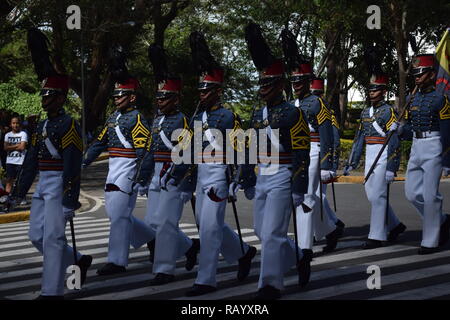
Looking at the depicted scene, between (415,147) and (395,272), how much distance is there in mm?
2223

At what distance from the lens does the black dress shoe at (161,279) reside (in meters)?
8.84

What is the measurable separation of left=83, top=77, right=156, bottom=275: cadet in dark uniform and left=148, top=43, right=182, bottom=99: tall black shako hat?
38 centimetres

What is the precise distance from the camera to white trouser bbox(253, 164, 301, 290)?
791cm

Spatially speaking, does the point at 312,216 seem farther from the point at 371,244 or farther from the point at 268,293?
the point at 268,293

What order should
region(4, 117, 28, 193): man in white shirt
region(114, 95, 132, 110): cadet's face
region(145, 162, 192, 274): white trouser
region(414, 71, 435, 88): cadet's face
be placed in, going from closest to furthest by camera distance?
region(145, 162, 192, 274): white trouser → region(114, 95, 132, 110): cadet's face → region(414, 71, 435, 88): cadet's face → region(4, 117, 28, 193): man in white shirt

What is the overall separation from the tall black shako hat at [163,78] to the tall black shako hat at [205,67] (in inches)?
25.6

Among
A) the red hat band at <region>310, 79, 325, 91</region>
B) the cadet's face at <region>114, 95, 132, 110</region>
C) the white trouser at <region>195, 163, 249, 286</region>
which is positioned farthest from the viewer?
the red hat band at <region>310, 79, 325, 91</region>

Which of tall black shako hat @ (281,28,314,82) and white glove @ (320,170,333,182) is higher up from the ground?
tall black shako hat @ (281,28,314,82)

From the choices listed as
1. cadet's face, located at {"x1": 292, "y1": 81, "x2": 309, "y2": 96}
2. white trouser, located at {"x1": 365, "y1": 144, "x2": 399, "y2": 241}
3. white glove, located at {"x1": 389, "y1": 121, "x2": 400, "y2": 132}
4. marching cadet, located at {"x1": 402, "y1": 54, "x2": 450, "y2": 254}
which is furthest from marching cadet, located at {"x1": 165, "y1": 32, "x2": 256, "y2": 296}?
white glove, located at {"x1": 389, "y1": 121, "x2": 400, "y2": 132}

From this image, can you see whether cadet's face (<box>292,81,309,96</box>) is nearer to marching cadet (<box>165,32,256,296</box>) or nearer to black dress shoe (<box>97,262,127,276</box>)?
marching cadet (<box>165,32,256,296</box>)

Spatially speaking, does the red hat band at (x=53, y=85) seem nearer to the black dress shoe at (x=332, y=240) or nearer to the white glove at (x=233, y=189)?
the white glove at (x=233, y=189)

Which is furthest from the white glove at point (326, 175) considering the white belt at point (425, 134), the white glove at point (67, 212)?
the white glove at point (67, 212)

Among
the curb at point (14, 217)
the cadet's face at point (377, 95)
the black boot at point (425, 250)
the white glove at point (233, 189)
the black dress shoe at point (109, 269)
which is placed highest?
the cadet's face at point (377, 95)
